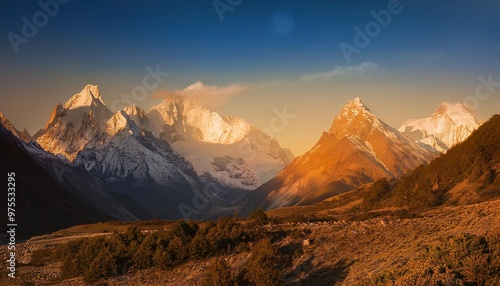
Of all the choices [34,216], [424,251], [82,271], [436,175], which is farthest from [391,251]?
[34,216]

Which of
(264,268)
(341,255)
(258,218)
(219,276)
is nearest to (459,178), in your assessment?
(258,218)

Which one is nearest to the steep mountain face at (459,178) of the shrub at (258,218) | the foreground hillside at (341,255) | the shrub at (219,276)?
the foreground hillside at (341,255)

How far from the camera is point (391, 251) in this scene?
39094 millimetres

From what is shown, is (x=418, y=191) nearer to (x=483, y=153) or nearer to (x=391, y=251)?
(x=483, y=153)

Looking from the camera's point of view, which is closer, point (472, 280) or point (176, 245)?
point (472, 280)

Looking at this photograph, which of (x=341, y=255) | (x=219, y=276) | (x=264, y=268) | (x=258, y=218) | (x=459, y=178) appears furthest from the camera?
(x=459, y=178)

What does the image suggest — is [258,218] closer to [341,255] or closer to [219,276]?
[341,255]

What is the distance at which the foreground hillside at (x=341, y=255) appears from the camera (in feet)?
102

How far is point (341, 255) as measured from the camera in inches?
1645

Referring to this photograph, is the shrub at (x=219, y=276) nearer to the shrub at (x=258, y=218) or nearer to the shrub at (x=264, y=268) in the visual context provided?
the shrub at (x=264, y=268)

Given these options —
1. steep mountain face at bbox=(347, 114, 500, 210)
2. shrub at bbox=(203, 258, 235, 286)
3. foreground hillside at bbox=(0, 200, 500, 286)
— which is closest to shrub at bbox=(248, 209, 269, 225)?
foreground hillside at bbox=(0, 200, 500, 286)

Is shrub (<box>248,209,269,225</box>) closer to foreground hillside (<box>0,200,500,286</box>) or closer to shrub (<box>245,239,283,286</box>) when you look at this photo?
foreground hillside (<box>0,200,500,286</box>)

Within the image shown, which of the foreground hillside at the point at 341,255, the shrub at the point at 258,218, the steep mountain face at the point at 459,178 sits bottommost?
the steep mountain face at the point at 459,178

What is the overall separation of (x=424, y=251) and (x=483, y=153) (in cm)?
5408
